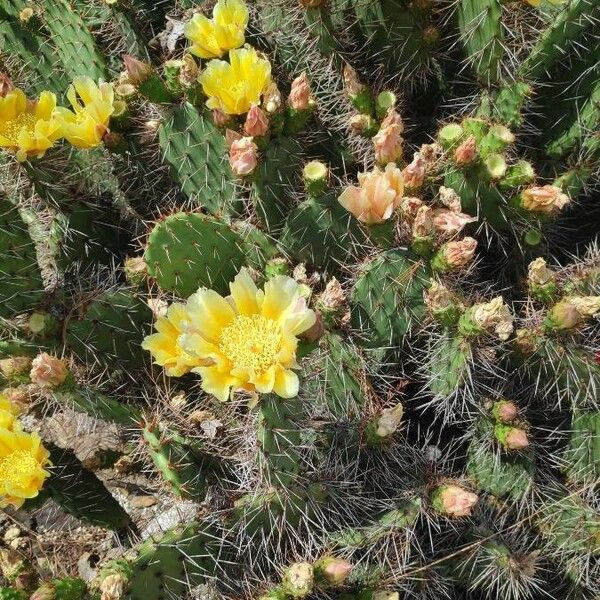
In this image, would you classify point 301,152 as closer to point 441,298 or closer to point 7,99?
point 441,298

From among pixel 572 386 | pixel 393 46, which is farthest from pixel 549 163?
pixel 572 386

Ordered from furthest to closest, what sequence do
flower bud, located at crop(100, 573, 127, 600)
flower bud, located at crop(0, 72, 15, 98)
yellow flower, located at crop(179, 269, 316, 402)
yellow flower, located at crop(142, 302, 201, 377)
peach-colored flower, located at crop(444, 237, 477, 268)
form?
flower bud, located at crop(0, 72, 15, 98) → yellow flower, located at crop(142, 302, 201, 377) → peach-colored flower, located at crop(444, 237, 477, 268) → flower bud, located at crop(100, 573, 127, 600) → yellow flower, located at crop(179, 269, 316, 402)

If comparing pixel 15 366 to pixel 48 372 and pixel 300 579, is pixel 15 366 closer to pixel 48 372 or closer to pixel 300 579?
pixel 48 372

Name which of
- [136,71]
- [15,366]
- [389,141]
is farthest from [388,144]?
[15,366]

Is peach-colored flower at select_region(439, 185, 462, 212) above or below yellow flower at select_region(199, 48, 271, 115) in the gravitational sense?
below

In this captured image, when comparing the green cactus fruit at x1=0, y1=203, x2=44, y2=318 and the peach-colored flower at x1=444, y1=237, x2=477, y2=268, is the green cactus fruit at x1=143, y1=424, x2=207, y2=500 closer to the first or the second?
the green cactus fruit at x1=0, y1=203, x2=44, y2=318

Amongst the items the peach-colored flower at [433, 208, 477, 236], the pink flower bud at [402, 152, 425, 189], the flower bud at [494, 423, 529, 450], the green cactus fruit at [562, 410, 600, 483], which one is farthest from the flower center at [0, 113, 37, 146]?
the green cactus fruit at [562, 410, 600, 483]
